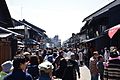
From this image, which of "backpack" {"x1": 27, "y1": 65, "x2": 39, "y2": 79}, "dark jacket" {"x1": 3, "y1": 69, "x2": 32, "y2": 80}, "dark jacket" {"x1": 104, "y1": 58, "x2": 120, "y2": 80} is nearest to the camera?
"dark jacket" {"x1": 3, "y1": 69, "x2": 32, "y2": 80}

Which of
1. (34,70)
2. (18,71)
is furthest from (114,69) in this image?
(18,71)

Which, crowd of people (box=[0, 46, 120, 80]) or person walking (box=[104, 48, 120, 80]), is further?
person walking (box=[104, 48, 120, 80])

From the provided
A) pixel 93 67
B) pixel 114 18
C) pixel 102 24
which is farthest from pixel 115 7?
pixel 93 67

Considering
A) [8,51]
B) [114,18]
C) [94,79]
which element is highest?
[114,18]

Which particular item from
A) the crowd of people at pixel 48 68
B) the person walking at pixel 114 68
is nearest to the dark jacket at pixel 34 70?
the crowd of people at pixel 48 68

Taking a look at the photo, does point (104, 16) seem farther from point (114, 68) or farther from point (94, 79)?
point (114, 68)

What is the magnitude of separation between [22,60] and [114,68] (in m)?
5.35

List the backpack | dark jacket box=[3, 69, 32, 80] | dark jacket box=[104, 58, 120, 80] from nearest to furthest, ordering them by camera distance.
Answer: dark jacket box=[3, 69, 32, 80] → the backpack → dark jacket box=[104, 58, 120, 80]

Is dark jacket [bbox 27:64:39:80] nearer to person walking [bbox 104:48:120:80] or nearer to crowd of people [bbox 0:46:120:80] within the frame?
crowd of people [bbox 0:46:120:80]

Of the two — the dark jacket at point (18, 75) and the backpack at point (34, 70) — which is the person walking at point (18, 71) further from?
the backpack at point (34, 70)

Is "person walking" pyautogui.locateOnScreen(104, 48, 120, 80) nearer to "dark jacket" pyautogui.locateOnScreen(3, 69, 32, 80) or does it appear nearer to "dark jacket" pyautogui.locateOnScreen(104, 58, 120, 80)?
"dark jacket" pyautogui.locateOnScreen(104, 58, 120, 80)

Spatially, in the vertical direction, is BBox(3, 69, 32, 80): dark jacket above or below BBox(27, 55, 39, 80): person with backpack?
below

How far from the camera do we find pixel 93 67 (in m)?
16.3

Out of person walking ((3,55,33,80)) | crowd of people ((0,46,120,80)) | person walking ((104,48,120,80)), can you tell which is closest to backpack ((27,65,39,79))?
crowd of people ((0,46,120,80))
